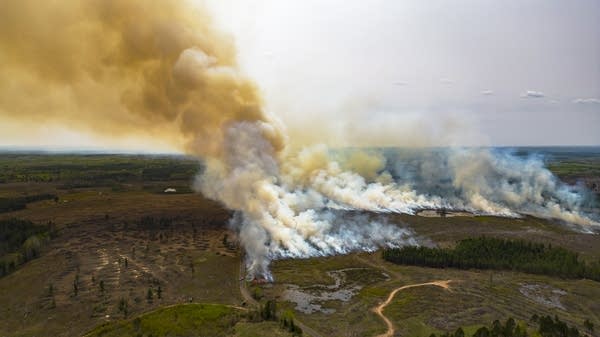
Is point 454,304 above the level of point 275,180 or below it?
below

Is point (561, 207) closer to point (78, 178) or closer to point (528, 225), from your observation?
point (528, 225)

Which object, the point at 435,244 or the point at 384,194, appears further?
the point at 384,194

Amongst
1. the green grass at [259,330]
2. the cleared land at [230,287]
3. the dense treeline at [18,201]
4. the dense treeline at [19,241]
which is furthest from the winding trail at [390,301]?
the dense treeline at [18,201]

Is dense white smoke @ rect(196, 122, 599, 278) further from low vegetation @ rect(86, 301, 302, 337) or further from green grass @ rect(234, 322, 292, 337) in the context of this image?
green grass @ rect(234, 322, 292, 337)

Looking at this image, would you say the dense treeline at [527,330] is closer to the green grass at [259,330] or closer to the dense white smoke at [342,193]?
the green grass at [259,330]

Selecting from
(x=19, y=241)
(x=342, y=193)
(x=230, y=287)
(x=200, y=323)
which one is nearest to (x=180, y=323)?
(x=200, y=323)

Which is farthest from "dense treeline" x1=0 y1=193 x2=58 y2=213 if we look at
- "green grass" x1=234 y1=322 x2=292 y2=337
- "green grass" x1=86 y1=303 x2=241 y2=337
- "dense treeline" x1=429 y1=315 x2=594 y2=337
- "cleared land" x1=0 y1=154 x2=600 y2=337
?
"dense treeline" x1=429 y1=315 x2=594 y2=337

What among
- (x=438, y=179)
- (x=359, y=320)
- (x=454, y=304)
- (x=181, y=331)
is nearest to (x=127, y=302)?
(x=181, y=331)

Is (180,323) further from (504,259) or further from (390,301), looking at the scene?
(504,259)
